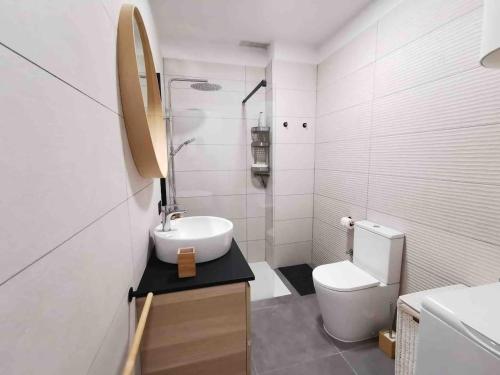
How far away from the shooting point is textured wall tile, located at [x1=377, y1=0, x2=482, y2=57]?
1.21 metres

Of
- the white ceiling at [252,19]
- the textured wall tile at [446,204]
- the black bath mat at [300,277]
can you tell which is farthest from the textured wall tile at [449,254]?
the white ceiling at [252,19]

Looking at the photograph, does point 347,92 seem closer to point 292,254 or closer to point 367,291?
point 367,291

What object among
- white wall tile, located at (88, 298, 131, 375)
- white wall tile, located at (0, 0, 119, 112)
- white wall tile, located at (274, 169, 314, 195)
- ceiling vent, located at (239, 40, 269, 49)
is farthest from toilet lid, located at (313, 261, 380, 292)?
ceiling vent, located at (239, 40, 269, 49)

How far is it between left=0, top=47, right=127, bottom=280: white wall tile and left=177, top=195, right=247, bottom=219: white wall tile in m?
1.85

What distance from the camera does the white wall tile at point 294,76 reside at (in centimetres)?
233

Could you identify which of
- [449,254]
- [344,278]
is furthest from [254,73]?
[449,254]

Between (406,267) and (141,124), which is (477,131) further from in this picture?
(141,124)

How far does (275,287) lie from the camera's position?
2283 mm

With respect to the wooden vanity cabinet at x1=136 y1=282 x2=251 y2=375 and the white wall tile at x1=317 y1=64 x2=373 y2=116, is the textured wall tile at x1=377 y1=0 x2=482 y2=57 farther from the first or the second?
the wooden vanity cabinet at x1=136 y1=282 x2=251 y2=375

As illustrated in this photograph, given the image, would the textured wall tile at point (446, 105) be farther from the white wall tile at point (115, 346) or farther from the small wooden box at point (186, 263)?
the white wall tile at point (115, 346)

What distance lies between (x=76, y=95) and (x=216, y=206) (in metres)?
2.05

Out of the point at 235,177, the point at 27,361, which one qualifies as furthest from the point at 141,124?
the point at 235,177

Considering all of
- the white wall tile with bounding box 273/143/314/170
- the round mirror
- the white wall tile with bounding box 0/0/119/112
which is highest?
the round mirror

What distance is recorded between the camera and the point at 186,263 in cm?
103
